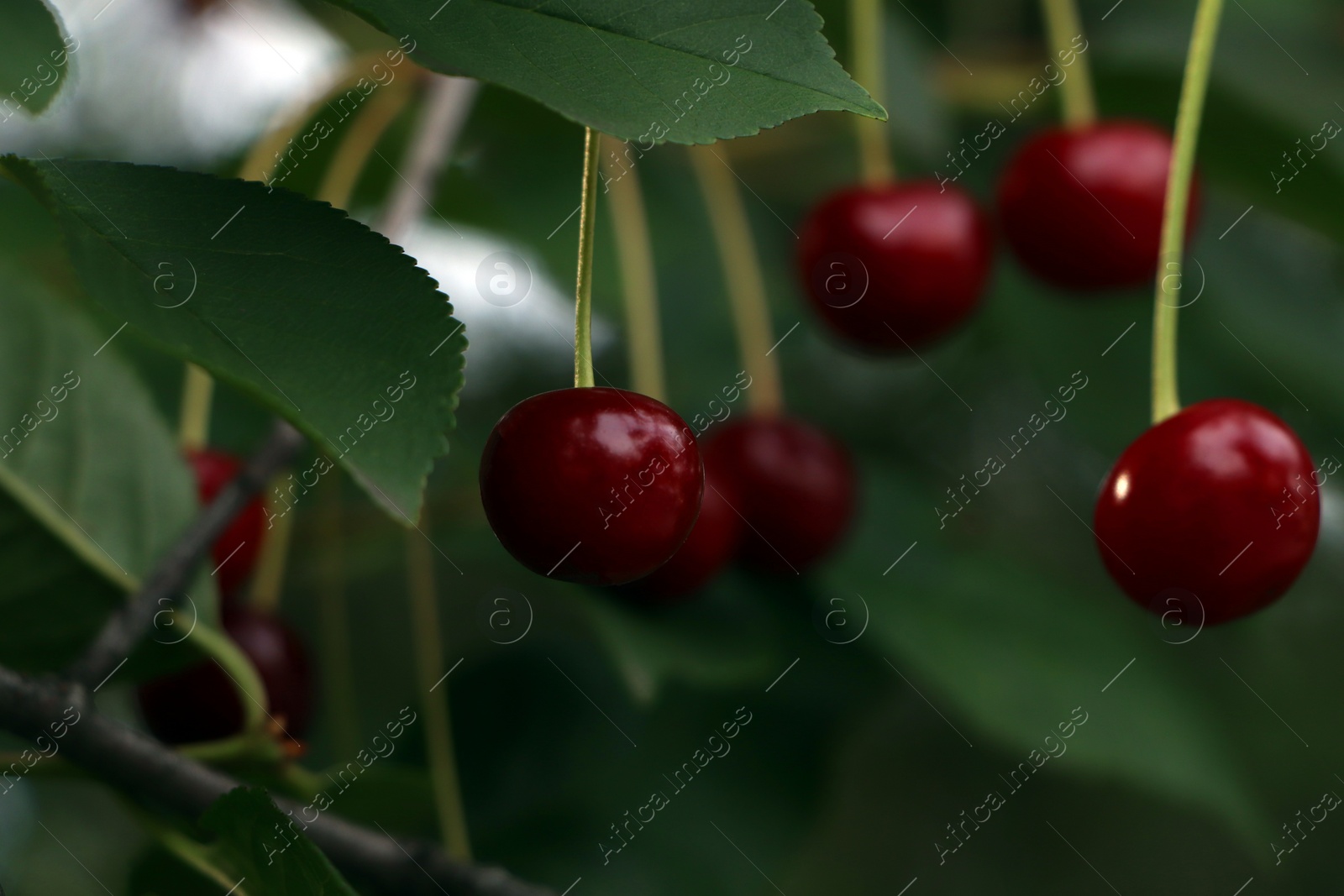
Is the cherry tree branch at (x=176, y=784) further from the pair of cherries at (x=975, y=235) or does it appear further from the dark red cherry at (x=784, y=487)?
the pair of cherries at (x=975, y=235)

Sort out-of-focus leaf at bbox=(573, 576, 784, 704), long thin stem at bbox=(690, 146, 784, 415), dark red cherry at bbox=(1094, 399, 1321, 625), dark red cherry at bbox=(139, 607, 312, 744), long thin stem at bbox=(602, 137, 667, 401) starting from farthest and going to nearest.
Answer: long thin stem at bbox=(690, 146, 784, 415), long thin stem at bbox=(602, 137, 667, 401), out-of-focus leaf at bbox=(573, 576, 784, 704), dark red cherry at bbox=(139, 607, 312, 744), dark red cherry at bbox=(1094, 399, 1321, 625)

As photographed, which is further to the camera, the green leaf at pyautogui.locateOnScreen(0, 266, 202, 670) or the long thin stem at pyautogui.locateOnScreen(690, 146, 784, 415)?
the long thin stem at pyautogui.locateOnScreen(690, 146, 784, 415)

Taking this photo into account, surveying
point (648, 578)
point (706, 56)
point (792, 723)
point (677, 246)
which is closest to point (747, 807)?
point (792, 723)

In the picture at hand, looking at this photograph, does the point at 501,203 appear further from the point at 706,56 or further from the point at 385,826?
the point at 706,56

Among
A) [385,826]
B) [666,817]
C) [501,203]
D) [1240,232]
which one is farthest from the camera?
[1240,232]

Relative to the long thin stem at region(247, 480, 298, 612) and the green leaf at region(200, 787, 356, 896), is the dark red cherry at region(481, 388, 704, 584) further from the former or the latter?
the long thin stem at region(247, 480, 298, 612)

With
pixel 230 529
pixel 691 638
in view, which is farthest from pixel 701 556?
pixel 230 529

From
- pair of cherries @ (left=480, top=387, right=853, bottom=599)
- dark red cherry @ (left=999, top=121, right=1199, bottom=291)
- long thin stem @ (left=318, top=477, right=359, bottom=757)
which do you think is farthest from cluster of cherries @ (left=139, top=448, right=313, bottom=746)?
dark red cherry @ (left=999, top=121, right=1199, bottom=291)
